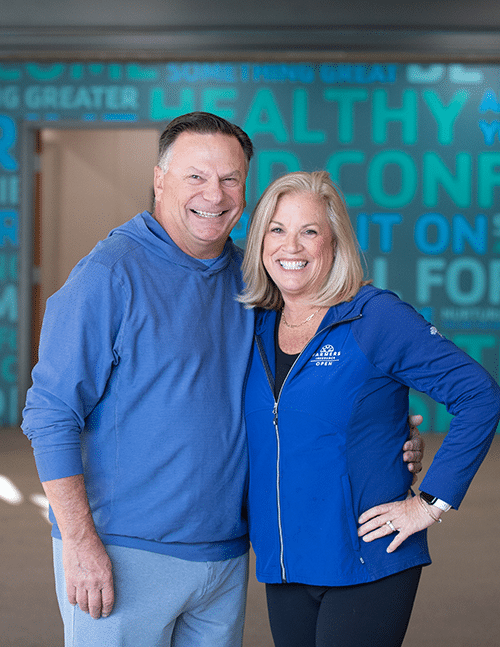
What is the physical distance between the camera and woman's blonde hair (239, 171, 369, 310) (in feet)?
5.46

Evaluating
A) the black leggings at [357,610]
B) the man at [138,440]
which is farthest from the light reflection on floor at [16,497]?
the black leggings at [357,610]

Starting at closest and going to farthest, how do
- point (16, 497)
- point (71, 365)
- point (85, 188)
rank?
point (71, 365), point (16, 497), point (85, 188)

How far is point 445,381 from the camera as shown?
4.94 ft

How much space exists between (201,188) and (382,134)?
4.92m

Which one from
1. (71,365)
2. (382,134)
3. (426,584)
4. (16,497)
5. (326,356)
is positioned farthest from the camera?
(382,134)

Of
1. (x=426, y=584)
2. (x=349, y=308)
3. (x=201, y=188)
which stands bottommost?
(x=426, y=584)

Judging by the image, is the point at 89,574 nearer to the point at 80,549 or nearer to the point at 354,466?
the point at 80,549

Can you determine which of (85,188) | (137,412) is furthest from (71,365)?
(85,188)

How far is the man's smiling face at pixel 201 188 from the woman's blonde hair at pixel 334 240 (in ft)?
0.30

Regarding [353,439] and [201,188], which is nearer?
[353,439]

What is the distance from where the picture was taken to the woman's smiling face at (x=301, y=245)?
1675mm

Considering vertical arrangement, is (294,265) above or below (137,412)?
above

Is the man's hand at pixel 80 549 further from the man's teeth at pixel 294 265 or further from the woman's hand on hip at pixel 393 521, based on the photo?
the man's teeth at pixel 294 265

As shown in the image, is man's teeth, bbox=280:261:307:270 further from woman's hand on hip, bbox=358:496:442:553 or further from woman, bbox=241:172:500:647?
woman's hand on hip, bbox=358:496:442:553
